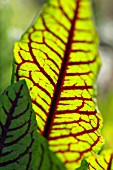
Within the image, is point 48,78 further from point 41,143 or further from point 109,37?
point 109,37

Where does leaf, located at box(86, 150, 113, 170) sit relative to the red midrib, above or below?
below

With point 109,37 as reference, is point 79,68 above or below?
above

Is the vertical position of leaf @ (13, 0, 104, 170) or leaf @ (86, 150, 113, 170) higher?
leaf @ (13, 0, 104, 170)

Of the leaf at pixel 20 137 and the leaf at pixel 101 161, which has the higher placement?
the leaf at pixel 20 137

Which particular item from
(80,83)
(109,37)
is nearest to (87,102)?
(80,83)
